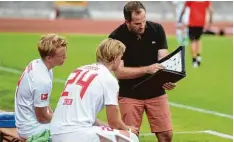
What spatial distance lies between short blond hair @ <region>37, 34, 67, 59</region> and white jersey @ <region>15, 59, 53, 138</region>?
14 cm

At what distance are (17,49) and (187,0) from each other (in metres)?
4.95

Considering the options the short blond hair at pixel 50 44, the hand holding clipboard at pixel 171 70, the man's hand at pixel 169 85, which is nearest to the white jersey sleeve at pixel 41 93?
the short blond hair at pixel 50 44

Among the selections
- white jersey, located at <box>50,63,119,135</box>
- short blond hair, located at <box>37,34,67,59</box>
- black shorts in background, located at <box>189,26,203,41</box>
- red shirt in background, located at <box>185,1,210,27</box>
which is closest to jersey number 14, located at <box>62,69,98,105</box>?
white jersey, located at <box>50,63,119,135</box>

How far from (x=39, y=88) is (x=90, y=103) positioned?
0.81m

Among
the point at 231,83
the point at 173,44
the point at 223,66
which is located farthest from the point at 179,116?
the point at 173,44

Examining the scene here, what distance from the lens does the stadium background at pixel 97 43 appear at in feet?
40.5

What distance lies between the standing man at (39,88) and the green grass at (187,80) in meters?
3.60

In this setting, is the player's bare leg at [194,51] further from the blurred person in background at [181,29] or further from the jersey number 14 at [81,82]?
the jersey number 14 at [81,82]

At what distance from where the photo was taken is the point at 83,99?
621 cm

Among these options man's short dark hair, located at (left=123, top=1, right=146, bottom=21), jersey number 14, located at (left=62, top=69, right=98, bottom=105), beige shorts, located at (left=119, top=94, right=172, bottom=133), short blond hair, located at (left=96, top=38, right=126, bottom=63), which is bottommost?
beige shorts, located at (left=119, top=94, right=172, bottom=133)

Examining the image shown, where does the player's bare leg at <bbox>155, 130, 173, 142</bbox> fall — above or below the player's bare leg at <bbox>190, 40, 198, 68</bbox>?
above

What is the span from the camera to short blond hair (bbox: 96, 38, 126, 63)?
21.1 feet

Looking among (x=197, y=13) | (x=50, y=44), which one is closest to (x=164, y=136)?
(x=50, y=44)

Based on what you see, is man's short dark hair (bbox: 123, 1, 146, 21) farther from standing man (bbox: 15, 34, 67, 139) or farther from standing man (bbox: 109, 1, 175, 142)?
standing man (bbox: 15, 34, 67, 139)
